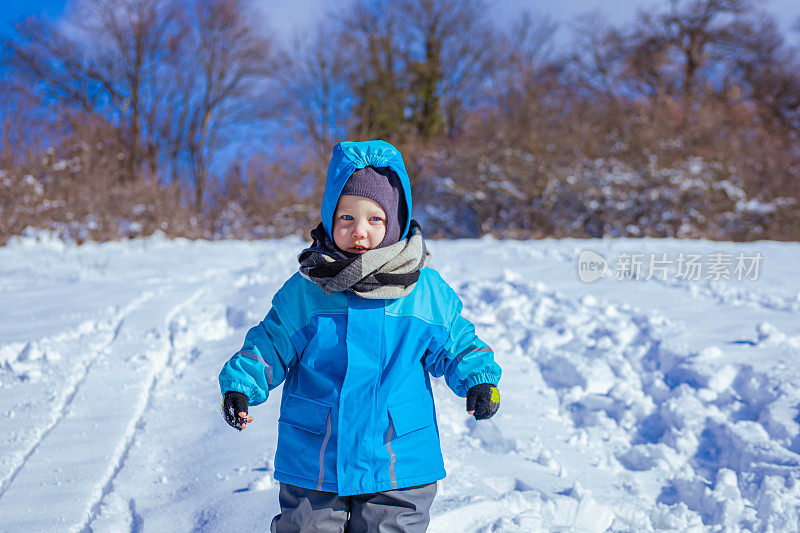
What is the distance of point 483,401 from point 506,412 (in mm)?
1854

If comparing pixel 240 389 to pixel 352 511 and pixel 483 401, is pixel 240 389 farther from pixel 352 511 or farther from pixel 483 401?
pixel 483 401

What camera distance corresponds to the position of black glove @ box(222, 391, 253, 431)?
1.62 meters

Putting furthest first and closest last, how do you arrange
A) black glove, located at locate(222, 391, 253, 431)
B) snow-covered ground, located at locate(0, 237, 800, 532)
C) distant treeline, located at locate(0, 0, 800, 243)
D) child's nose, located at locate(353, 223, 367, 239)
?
distant treeline, located at locate(0, 0, 800, 243), snow-covered ground, located at locate(0, 237, 800, 532), child's nose, located at locate(353, 223, 367, 239), black glove, located at locate(222, 391, 253, 431)

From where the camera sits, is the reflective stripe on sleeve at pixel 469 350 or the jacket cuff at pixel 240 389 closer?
the jacket cuff at pixel 240 389

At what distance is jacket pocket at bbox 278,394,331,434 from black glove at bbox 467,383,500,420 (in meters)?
0.39

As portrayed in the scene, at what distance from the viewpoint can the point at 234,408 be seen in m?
1.62

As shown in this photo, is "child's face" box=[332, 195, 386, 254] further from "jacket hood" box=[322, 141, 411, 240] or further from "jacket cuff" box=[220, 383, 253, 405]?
"jacket cuff" box=[220, 383, 253, 405]

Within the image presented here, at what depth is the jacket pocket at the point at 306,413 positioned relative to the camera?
5.43 feet

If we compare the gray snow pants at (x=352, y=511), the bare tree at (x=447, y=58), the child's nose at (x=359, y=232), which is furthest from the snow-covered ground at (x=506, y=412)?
the bare tree at (x=447, y=58)

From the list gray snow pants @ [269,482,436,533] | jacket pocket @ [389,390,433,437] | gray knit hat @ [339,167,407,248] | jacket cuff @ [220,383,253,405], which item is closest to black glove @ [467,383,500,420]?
jacket pocket @ [389,390,433,437]

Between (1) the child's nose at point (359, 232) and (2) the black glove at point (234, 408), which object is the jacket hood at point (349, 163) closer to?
(1) the child's nose at point (359, 232)

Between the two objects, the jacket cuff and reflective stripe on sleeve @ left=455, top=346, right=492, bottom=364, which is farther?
reflective stripe on sleeve @ left=455, top=346, right=492, bottom=364

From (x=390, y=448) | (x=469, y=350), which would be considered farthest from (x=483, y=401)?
(x=390, y=448)

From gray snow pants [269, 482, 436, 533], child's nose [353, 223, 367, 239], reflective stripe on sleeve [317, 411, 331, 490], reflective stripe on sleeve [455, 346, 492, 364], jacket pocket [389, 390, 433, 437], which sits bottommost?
gray snow pants [269, 482, 436, 533]
